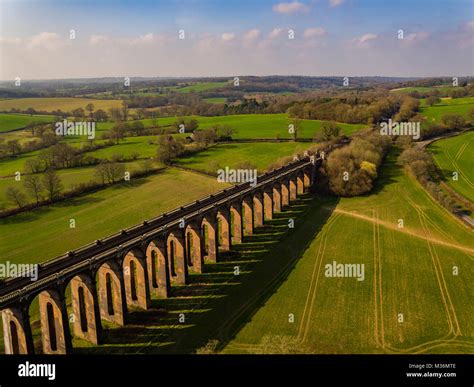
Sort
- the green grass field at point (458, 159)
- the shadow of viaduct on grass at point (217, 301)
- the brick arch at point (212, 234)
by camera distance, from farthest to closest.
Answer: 1. the green grass field at point (458, 159)
2. the brick arch at point (212, 234)
3. the shadow of viaduct on grass at point (217, 301)

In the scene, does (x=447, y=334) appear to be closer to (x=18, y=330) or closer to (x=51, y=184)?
(x=18, y=330)

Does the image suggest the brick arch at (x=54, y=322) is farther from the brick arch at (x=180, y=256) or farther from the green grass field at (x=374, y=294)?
the brick arch at (x=180, y=256)

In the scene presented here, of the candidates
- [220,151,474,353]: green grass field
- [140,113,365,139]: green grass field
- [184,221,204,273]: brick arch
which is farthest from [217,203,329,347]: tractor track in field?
[140,113,365,139]: green grass field

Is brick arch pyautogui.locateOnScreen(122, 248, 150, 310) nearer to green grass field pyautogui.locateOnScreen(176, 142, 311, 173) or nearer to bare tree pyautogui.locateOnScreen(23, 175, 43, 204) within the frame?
bare tree pyautogui.locateOnScreen(23, 175, 43, 204)

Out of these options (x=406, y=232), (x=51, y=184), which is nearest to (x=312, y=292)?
(x=406, y=232)

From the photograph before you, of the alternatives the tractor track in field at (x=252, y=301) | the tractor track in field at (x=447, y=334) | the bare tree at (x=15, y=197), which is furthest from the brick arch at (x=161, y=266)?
the bare tree at (x=15, y=197)

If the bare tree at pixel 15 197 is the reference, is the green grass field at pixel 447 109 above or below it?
above

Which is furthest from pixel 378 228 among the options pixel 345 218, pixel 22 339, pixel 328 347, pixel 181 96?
pixel 181 96
